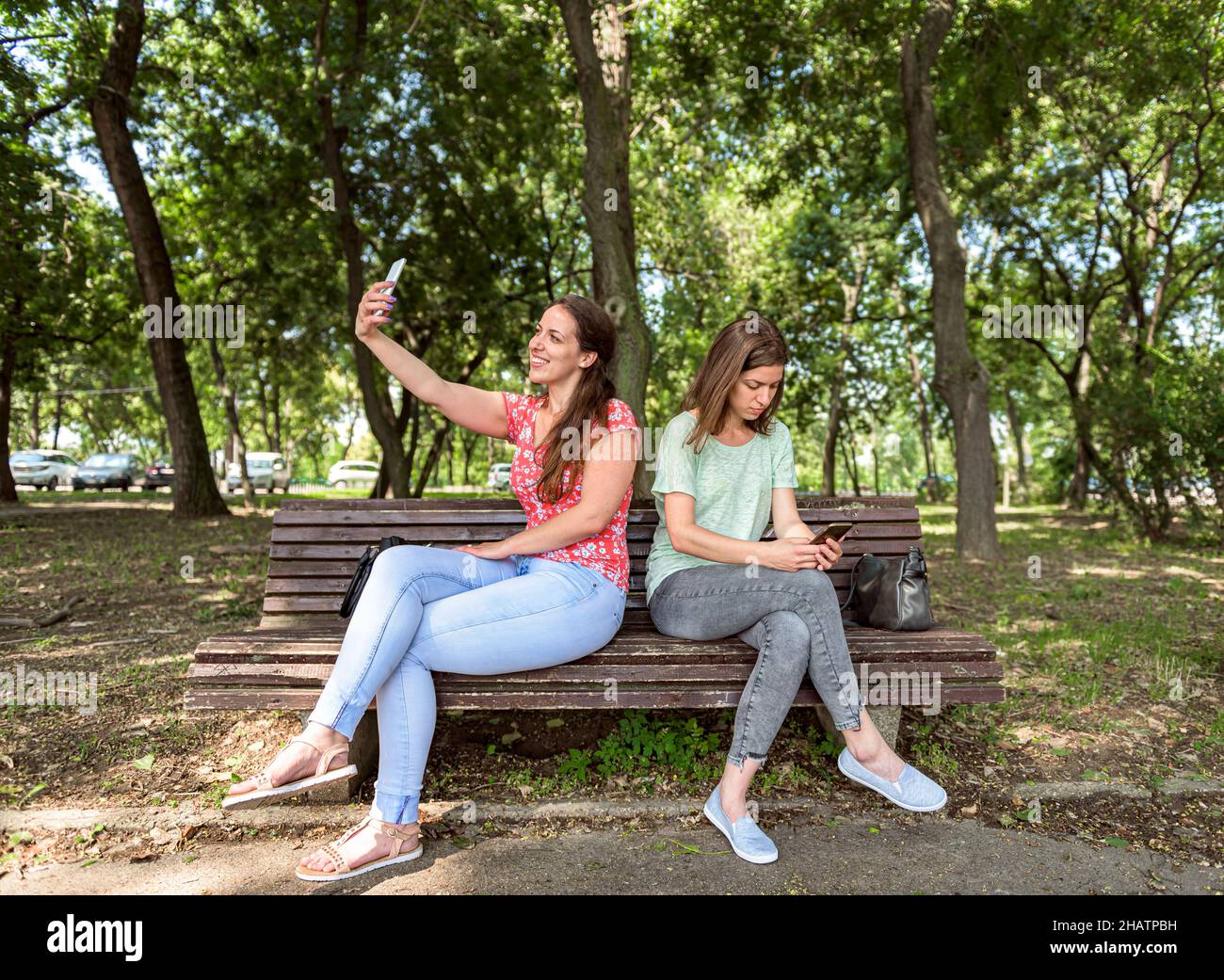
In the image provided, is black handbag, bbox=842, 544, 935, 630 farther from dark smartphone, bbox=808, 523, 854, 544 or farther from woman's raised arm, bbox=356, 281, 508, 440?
woman's raised arm, bbox=356, 281, 508, 440

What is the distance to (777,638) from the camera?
3.07 meters

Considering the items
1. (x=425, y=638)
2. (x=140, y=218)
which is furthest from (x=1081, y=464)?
(x=425, y=638)

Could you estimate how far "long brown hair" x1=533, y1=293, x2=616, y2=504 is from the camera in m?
3.29

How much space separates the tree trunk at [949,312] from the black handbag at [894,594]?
6.31 metres

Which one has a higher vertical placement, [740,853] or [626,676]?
[626,676]

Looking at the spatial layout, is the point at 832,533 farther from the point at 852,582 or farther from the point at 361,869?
the point at 361,869

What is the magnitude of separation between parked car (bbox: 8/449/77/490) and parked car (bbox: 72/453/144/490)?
386 mm

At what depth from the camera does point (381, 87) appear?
10805mm

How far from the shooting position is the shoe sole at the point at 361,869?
2719 millimetres

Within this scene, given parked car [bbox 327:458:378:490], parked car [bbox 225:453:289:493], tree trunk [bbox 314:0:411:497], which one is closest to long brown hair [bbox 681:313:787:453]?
tree trunk [bbox 314:0:411:497]

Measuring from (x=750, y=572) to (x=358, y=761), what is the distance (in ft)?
5.52
